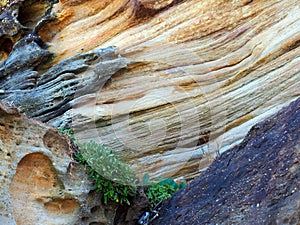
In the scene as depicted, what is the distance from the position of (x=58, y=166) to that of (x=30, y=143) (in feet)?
1.57

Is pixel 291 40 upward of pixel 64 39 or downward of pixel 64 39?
downward

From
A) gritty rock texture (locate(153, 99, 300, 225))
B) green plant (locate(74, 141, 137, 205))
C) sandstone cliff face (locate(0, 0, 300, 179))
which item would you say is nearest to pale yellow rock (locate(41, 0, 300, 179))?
sandstone cliff face (locate(0, 0, 300, 179))

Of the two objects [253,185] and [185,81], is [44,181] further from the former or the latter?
[185,81]

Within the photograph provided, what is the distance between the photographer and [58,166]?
6.39 m

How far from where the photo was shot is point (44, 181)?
20.8 feet

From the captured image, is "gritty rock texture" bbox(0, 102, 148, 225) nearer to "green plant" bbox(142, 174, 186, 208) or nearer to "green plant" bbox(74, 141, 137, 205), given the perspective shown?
"green plant" bbox(74, 141, 137, 205)

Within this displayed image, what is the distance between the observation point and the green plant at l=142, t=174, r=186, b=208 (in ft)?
22.7

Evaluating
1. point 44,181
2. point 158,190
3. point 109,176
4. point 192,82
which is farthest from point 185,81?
point 44,181

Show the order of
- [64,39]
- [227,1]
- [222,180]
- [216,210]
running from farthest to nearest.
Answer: [64,39], [227,1], [222,180], [216,210]

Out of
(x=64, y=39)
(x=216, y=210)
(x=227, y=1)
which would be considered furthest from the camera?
(x=64, y=39)

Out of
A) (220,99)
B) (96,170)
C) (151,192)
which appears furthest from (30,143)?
(220,99)

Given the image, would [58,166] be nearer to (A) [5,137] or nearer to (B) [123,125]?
(A) [5,137]

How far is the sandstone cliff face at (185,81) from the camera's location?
8.74 meters

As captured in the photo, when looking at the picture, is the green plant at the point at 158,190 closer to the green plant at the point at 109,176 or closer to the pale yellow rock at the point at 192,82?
the green plant at the point at 109,176
